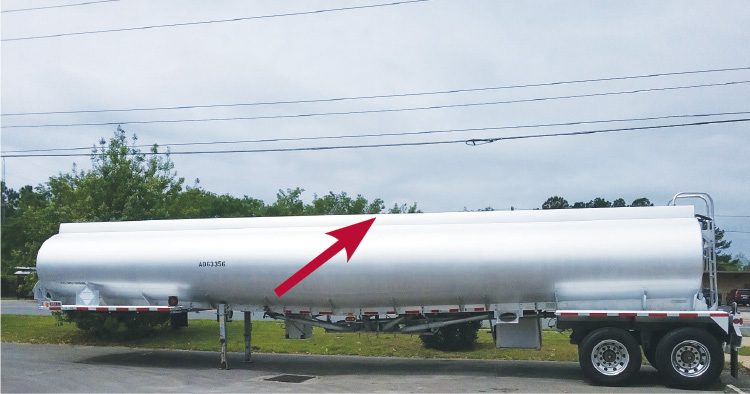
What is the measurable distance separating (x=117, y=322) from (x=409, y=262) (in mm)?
10689

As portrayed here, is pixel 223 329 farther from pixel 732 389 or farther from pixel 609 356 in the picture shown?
pixel 732 389

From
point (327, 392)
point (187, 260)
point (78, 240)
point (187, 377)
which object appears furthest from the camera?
point (78, 240)

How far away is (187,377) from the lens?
1430 cm

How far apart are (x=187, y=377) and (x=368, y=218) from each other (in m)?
4.94

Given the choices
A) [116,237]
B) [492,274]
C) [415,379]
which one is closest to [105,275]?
[116,237]

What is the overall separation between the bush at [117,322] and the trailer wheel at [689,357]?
14.3 m

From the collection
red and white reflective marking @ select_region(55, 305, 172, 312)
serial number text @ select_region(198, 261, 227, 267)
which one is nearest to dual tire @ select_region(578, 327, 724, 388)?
serial number text @ select_region(198, 261, 227, 267)

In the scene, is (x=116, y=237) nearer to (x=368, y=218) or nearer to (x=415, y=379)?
(x=368, y=218)

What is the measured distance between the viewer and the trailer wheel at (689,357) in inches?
486

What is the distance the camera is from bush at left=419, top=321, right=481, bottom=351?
58.1 ft

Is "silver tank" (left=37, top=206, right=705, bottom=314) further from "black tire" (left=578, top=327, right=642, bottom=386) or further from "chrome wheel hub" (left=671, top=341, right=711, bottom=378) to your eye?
"chrome wheel hub" (left=671, top=341, right=711, bottom=378)

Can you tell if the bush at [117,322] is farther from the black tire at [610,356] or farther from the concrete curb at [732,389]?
the concrete curb at [732,389]

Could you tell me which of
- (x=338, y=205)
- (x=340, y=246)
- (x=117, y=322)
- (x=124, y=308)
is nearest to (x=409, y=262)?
(x=340, y=246)

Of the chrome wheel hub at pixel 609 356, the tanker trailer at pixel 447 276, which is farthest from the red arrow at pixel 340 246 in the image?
the chrome wheel hub at pixel 609 356
